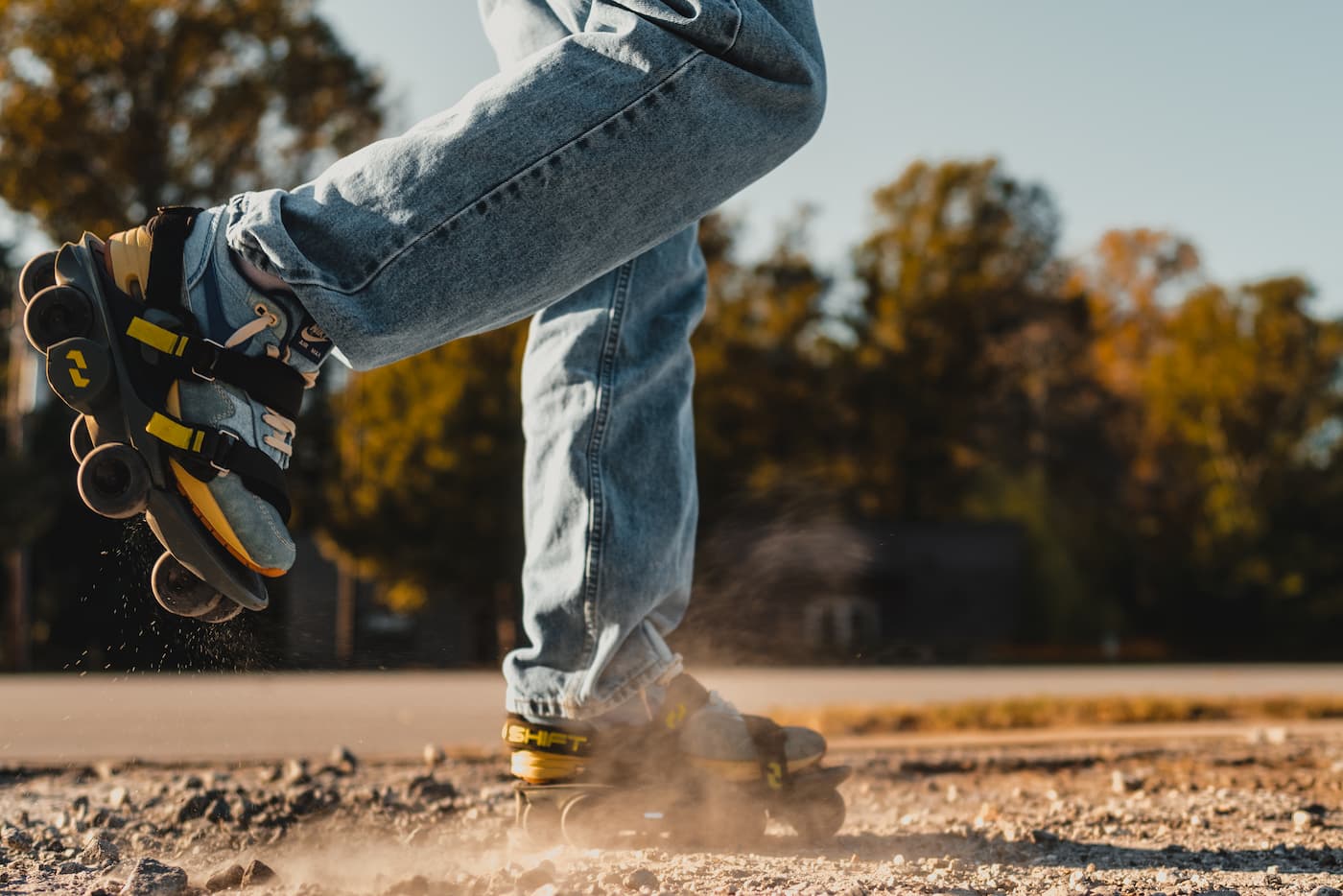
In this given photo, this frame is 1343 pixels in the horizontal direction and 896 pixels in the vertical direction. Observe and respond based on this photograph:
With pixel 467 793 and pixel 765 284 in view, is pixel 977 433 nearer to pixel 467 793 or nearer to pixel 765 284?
pixel 765 284

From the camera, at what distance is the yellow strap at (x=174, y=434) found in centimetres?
129

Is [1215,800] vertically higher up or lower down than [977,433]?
lower down

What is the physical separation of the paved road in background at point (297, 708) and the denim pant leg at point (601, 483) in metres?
0.40

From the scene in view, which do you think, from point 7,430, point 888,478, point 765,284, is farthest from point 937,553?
point 7,430

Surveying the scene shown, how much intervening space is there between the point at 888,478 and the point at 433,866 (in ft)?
70.5

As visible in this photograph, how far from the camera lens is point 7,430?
1605 cm

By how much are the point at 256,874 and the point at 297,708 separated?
3.82 meters

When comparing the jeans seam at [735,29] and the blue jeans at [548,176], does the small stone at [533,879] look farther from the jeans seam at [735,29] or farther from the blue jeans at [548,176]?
the jeans seam at [735,29]

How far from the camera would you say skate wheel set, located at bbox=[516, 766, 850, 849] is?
166cm

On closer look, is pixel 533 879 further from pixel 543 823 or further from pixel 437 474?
pixel 437 474

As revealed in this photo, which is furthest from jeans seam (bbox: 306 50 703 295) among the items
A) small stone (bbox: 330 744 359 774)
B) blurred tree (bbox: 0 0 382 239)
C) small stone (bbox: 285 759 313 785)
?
blurred tree (bbox: 0 0 382 239)

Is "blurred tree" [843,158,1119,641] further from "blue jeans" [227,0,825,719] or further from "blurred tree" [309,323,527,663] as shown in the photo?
"blue jeans" [227,0,825,719]

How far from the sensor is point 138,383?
1310 mm

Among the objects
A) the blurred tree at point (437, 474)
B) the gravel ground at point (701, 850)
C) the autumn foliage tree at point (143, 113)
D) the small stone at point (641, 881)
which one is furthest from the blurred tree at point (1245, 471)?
the small stone at point (641, 881)
